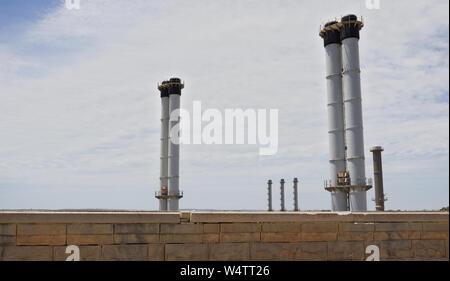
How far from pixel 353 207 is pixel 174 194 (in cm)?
2393

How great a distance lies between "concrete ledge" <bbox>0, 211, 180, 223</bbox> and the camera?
699 cm

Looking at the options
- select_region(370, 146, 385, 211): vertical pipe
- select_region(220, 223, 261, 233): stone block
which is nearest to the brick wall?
select_region(220, 223, 261, 233): stone block

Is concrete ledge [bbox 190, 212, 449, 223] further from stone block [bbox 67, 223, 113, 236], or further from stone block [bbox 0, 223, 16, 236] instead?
stone block [bbox 0, 223, 16, 236]

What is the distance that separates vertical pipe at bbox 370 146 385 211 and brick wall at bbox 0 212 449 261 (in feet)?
113

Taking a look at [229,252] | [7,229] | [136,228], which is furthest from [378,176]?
[7,229]

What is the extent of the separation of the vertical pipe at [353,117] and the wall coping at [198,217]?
29443mm

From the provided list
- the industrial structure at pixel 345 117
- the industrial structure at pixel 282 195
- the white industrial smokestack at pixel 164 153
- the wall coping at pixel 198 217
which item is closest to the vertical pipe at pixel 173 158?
the white industrial smokestack at pixel 164 153

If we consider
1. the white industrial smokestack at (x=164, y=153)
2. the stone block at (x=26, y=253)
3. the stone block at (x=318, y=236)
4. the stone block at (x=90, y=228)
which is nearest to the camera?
the stone block at (x=26, y=253)

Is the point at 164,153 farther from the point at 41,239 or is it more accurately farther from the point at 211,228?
the point at 41,239

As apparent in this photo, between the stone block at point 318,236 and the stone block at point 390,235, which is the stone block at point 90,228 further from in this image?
the stone block at point 390,235

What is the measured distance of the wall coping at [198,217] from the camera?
7086mm

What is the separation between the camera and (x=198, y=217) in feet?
25.4
